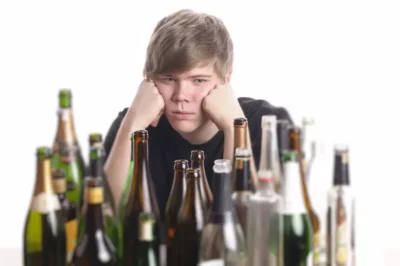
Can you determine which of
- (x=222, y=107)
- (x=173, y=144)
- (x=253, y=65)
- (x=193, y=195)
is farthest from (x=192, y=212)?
(x=253, y=65)

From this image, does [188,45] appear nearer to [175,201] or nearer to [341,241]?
[175,201]

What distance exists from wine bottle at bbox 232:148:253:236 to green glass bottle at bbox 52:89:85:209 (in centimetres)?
29

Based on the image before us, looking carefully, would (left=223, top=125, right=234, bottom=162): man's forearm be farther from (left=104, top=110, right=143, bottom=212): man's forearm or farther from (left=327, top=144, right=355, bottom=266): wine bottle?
(left=327, top=144, right=355, bottom=266): wine bottle

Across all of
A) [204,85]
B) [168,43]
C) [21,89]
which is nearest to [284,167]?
[204,85]

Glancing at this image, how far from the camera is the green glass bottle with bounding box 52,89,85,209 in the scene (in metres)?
1.27

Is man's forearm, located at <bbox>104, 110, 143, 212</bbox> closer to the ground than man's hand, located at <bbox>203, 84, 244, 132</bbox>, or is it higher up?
closer to the ground

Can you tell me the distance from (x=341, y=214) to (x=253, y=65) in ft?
6.51

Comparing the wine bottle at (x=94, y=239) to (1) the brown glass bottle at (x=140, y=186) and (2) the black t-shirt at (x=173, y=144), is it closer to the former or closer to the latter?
(1) the brown glass bottle at (x=140, y=186)

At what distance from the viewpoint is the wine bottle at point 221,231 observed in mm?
1125

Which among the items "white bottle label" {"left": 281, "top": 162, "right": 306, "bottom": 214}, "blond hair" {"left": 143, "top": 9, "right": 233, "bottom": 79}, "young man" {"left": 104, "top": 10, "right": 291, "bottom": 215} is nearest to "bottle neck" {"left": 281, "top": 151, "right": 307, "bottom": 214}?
"white bottle label" {"left": 281, "top": 162, "right": 306, "bottom": 214}

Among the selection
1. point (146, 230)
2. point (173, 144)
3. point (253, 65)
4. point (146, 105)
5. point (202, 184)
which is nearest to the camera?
point (146, 230)

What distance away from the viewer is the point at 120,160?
165 centimetres

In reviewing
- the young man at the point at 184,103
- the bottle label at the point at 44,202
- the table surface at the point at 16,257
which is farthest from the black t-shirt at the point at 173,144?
the bottle label at the point at 44,202

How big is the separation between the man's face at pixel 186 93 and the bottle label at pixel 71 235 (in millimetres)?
666
